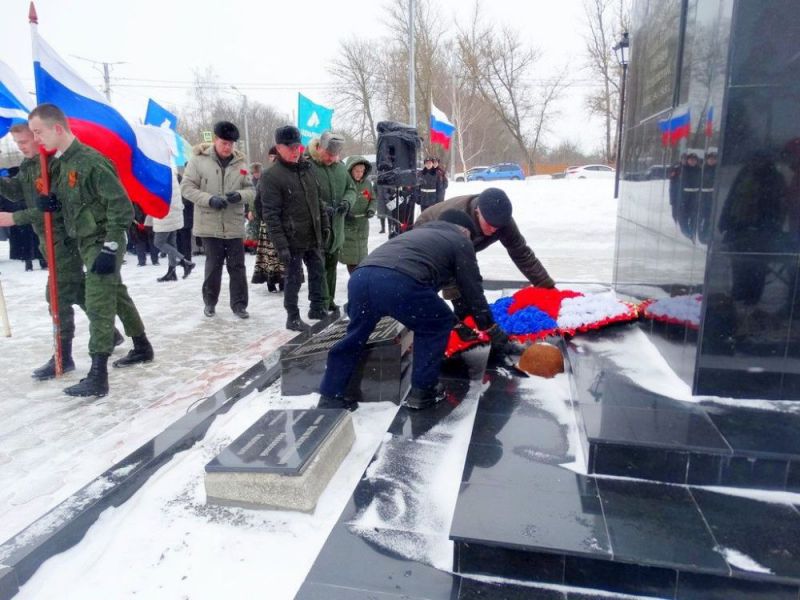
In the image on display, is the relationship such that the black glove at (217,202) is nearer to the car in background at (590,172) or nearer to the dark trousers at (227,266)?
the dark trousers at (227,266)

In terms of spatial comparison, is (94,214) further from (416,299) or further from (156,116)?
(156,116)

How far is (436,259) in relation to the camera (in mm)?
3156

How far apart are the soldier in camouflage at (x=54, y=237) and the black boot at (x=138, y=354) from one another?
16.1 inches

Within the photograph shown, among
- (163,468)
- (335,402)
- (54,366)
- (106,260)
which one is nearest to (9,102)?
(106,260)

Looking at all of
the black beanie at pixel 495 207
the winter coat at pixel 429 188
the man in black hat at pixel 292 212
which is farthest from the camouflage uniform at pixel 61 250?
the winter coat at pixel 429 188

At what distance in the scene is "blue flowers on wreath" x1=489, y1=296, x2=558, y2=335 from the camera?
4.06m

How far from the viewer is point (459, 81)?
35281 mm

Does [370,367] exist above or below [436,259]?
below

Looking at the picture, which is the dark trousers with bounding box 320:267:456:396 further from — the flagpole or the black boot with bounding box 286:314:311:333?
Result: the black boot with bounding box 286:314:311:333

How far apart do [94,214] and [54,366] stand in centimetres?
132

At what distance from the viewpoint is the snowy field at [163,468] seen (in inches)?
82.7

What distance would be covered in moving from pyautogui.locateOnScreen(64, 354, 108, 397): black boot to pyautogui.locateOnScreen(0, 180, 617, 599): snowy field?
0.07 m

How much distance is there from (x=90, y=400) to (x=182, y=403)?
66 centimetres

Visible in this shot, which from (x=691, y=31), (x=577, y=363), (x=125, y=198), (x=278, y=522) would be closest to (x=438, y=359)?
(x=577, y=363)
